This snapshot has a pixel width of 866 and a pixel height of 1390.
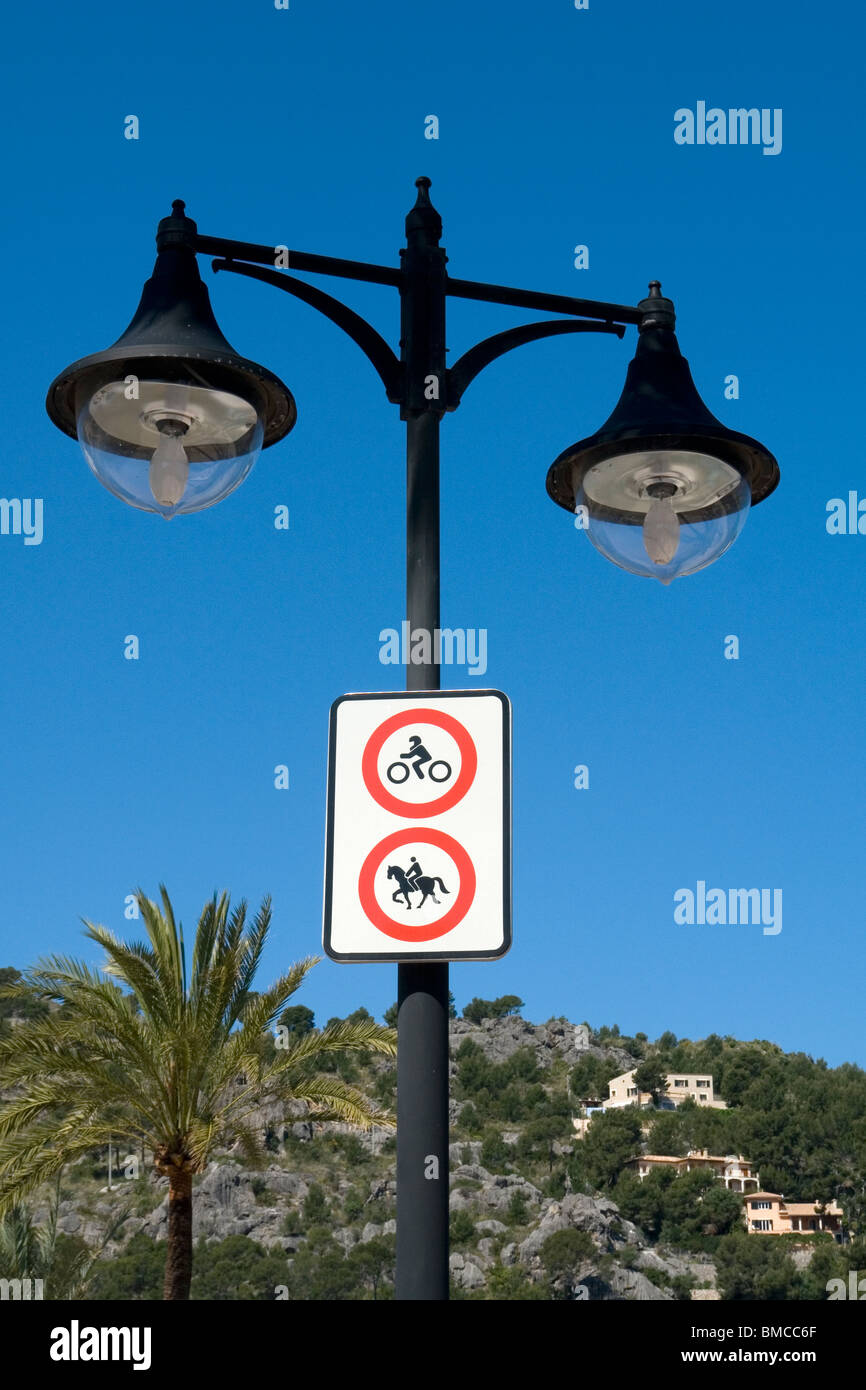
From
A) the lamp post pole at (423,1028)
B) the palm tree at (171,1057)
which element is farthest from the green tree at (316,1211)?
the lamp post pole at (423,1028)

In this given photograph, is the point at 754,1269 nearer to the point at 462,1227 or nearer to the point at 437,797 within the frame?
the point at 462,1227

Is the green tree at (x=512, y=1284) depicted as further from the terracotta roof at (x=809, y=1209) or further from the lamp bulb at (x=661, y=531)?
the lamp bulb at (x=661, y=531)

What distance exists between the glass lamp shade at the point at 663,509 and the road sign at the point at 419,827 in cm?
138

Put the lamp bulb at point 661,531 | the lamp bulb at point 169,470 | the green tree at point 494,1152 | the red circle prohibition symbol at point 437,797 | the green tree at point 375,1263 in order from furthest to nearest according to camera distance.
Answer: the green tree at point 494,1152, the green tree at point 375,1263, the lamp bulb at point 661,531, the lamp bulb at point 169,470, the red circle prohibition symbol at point 437,797

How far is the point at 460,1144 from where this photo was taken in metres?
96.8

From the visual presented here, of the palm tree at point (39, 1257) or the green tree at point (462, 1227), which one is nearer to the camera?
the palm tree at point (39, 1257)

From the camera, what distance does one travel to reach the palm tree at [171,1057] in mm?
20453

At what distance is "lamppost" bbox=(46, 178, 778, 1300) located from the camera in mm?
4938

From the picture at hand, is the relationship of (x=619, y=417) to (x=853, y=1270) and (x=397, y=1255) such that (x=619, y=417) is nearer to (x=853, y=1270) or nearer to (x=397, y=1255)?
(x=397, y=1255)

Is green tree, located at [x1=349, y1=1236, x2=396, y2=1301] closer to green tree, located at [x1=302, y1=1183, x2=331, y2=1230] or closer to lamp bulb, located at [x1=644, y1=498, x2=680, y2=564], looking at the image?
green tree, located at [x1=302, y1=1183, x2=331, y2=1230]

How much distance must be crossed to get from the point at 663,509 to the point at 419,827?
1.80 meters

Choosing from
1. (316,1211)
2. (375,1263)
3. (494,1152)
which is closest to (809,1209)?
(494,1152)

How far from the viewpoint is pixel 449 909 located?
4.13 meters
